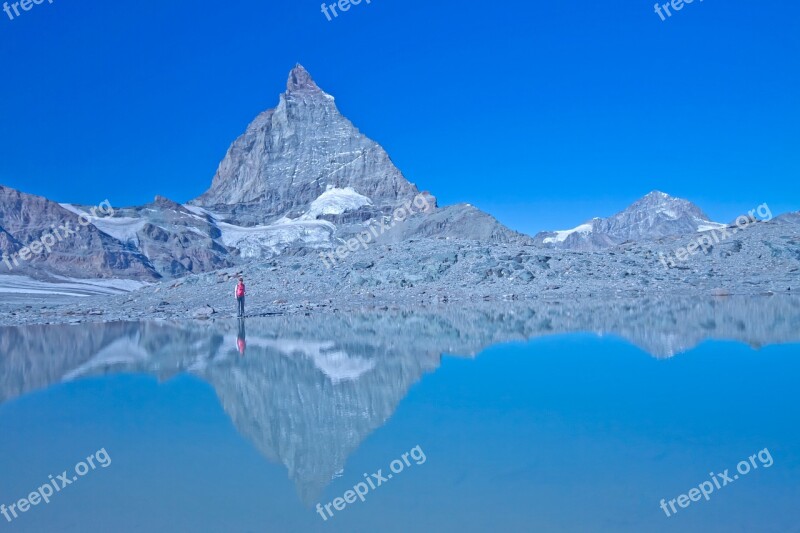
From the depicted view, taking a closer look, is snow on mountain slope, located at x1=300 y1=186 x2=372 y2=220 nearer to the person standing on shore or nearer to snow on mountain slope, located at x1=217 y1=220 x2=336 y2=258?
snow on mountain slope, located at x1=217 y1=220 x2=336 y2=258

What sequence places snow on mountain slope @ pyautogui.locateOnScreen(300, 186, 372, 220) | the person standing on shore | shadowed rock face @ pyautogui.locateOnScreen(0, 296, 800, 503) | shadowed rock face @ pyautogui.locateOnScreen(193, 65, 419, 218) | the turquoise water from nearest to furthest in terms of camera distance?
the turquoise water
shadowed rock face @ pyautogui.locateOnScreen(0, 296, 800, 503)
the person standing on shore
snow on mountain slope @ pyautogui.locateOnScreen(300, 186, 372, 220)
shadowed rock face @ pyautogui.locateOnScreen(193, 65, 419, 218)

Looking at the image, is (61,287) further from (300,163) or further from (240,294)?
(300,163)

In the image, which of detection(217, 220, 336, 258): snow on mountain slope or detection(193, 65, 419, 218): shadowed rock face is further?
detection(193, 65, 419, 218): shadowed rock face

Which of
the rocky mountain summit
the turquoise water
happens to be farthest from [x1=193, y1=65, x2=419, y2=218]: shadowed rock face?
the turquoise water

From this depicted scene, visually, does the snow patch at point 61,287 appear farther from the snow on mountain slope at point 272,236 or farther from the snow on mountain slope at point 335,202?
the snow on mountain slope at point 335,202

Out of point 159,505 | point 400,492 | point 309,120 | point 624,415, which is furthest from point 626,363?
point 309,120

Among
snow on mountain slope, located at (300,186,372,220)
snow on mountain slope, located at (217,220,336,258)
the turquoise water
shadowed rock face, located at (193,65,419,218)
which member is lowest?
the turquoise water

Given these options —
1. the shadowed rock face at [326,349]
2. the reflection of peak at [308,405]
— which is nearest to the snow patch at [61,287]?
the shadowed rock face at [326,349]
